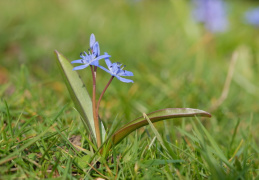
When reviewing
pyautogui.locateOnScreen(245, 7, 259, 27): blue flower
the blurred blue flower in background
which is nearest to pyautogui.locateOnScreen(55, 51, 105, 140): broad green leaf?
the blurred blue flower in background

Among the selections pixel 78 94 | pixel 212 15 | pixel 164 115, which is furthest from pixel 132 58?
pixel 164 115

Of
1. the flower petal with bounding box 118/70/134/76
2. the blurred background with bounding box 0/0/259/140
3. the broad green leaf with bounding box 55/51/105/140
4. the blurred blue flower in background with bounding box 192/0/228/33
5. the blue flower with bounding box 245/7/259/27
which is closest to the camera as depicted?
the flower petal with bounding box 118/70/134/76

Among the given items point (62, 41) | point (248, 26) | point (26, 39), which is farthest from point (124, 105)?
point (248, 26)

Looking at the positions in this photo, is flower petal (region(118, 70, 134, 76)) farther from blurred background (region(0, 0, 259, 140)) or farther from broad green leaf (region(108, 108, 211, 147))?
blurred background (region(0, 0, 259, 140))

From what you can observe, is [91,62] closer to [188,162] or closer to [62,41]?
[188,162]

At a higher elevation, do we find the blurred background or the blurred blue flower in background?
the blurred blue flower in background

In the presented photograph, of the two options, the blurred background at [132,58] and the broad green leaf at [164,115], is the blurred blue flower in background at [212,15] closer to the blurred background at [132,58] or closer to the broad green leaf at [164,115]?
the blurred background at [132,58]
